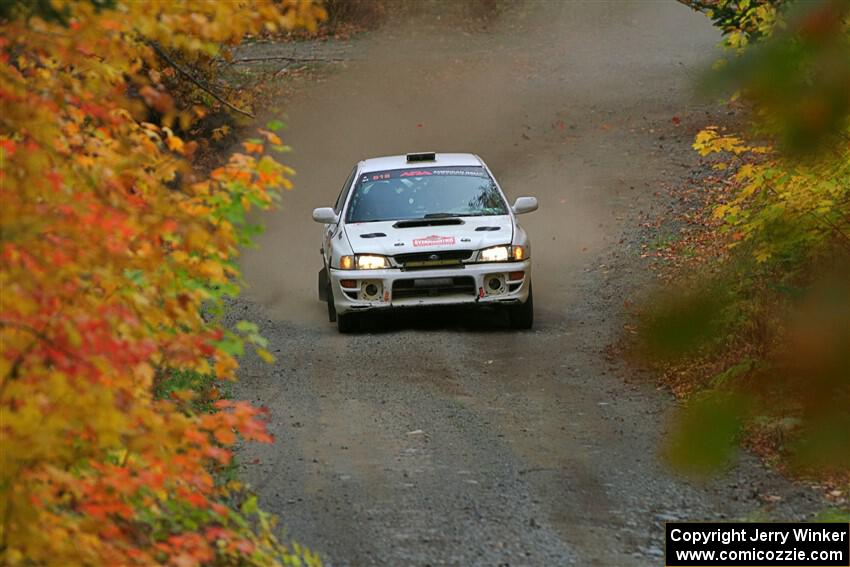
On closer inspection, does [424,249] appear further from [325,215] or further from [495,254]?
[325,215]

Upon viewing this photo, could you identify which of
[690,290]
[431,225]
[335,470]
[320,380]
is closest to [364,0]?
[431,225]

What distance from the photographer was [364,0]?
124 feet

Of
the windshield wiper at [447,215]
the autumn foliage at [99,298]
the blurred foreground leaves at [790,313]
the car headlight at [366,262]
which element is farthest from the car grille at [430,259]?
the blurred foreground leaves at [790,313]

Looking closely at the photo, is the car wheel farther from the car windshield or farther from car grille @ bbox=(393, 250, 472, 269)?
car grille @ bbox=(393, 250, 472, 269)

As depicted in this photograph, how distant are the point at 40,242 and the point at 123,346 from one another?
1.58 ft

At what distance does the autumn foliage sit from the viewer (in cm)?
402

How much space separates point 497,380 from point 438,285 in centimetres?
208

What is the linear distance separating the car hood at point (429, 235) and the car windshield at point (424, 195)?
0.64 feet

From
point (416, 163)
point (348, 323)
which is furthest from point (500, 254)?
point (416, 163)

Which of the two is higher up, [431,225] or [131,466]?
[131,466]

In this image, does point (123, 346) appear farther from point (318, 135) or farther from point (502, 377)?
point (318, 135)

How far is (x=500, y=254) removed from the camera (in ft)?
43.7

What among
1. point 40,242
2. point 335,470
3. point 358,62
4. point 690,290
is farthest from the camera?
point 358,62

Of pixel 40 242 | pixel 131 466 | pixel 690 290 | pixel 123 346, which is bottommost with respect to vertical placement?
pixel 131 466
